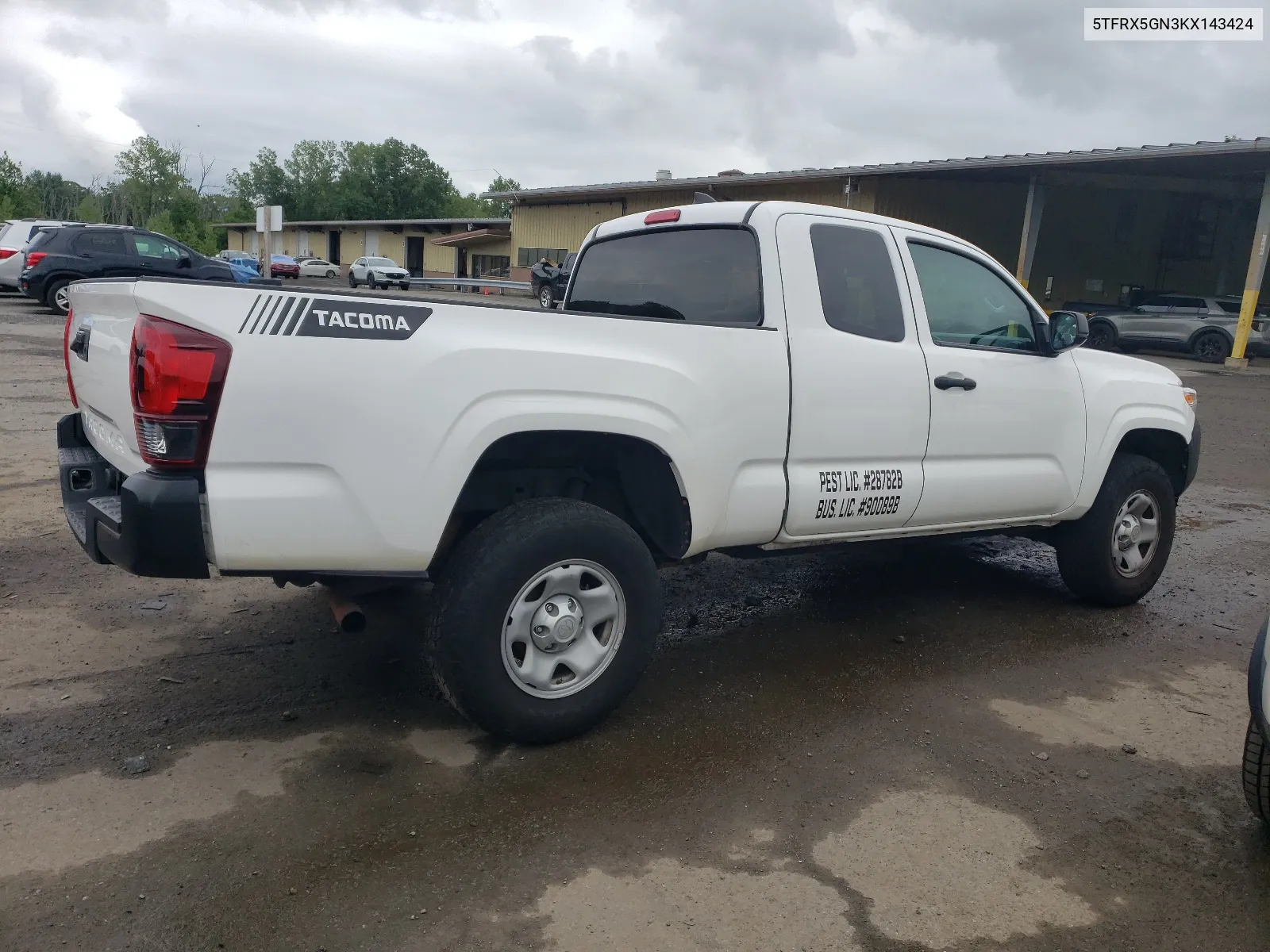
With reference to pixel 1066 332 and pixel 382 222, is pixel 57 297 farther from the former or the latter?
pixel 382 222

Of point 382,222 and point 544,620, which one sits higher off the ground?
point 382,222

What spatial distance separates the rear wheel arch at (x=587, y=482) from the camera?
351 cm

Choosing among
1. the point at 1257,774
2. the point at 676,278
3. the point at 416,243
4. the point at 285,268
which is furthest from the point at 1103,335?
the point at 416,243

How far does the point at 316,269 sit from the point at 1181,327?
136 feet

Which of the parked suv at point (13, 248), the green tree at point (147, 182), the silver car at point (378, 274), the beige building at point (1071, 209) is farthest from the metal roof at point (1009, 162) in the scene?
the green tree at point (147, 182)

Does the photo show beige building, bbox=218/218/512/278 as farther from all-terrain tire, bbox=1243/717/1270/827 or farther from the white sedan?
all-terrain tire, bbox=1243/717/1270/827

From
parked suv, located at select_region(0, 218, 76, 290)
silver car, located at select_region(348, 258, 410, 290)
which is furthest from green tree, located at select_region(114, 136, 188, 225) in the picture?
parked suv, located at select_region(0, 218, 76, 290)

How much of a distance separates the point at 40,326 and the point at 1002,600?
54.8ft

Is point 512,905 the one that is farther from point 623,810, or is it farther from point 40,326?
point 40,326

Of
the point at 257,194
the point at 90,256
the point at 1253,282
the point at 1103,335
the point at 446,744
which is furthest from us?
the point at 257,194

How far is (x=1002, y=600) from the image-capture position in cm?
557

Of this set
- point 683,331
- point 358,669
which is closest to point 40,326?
point 358,669

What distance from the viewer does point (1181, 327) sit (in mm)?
24312

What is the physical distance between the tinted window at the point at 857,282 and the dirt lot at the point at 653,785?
1554 mm
